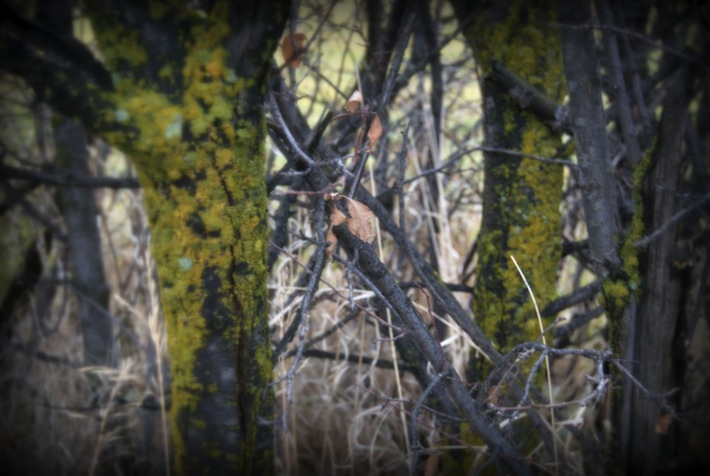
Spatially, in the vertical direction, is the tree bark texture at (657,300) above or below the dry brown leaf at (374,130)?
below

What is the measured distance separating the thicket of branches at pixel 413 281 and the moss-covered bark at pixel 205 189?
99 millimetres

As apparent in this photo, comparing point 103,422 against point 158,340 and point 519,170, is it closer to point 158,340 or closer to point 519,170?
point 158,340

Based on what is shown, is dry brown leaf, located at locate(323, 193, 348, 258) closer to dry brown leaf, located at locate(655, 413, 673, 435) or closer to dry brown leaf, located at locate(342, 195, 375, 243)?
dry brown leaf, located at locate(342, 195, 375, 243)

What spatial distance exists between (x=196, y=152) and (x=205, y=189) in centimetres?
7

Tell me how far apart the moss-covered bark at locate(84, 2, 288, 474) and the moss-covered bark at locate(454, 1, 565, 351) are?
0.78 meters

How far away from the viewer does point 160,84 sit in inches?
42.7

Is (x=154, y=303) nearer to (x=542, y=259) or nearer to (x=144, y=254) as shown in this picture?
(x=144, y=254)

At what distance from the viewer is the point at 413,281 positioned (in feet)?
4.88

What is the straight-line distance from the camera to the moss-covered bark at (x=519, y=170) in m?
1.71

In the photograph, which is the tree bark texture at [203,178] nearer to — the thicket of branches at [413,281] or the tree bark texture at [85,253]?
the thicket of branches at [413,281]

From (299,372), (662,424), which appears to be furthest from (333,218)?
(299,372)

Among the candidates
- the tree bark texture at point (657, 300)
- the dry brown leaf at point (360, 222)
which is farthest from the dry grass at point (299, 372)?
the dry brown leaf at point (360, 222)

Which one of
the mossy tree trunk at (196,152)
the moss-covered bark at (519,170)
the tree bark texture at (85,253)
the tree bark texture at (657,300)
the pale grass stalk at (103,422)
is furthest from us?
the tree bark texture at (85,253)

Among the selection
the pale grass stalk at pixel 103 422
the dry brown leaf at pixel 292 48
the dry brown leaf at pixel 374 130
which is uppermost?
the dry brown leaf at pixel 292 48
